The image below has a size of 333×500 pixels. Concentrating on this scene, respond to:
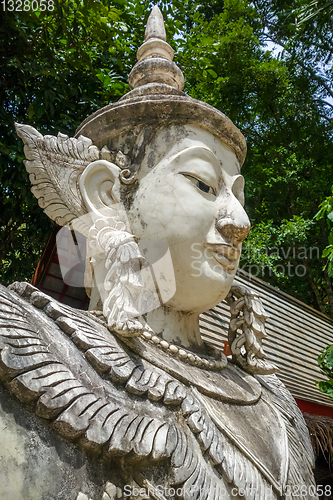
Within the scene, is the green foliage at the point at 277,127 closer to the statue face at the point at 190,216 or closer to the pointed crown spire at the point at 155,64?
the pointed crown spire at the point at 155,64

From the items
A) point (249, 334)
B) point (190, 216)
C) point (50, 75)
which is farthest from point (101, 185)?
point (50, 75)

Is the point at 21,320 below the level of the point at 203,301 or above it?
below

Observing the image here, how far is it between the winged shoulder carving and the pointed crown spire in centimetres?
61

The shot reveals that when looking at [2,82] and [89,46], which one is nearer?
[2,82]

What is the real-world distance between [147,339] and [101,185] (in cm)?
78

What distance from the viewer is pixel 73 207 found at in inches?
85.3

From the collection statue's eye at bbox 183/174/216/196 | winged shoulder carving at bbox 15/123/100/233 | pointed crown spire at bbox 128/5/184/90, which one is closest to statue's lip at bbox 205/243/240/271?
statue's eye at bbox 183/174/216/196

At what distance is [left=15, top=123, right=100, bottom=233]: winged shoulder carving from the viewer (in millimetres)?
2162

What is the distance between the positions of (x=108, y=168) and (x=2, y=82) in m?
2.84

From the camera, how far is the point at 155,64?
2496 mm

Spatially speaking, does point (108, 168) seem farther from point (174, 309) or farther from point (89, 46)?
point (89, 46)

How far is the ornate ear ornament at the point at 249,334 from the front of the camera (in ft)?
7.88

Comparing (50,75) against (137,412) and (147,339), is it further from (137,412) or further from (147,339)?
(137,412)

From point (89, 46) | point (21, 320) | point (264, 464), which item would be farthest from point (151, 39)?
point (89, 46)
